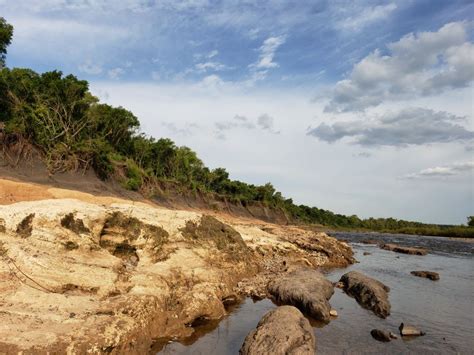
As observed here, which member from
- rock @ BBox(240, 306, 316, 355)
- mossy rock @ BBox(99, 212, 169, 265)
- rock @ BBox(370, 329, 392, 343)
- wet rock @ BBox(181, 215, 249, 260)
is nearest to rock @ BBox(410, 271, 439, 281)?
wet rock @ BBox(181, 215, 249, 260)

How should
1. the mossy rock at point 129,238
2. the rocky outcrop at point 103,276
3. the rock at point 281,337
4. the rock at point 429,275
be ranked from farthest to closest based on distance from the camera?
1. the rock at point 429,275
2. the mossy rock at point 129,238
3. the rock at point 281,337
4. the rocky outcrop at point 103,276

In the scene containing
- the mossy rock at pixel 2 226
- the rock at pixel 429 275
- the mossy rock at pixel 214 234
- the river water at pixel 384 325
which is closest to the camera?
the river water at pixel 384 325

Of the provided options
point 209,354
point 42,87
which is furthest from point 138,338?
point 42,87

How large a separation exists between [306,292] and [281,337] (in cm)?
479

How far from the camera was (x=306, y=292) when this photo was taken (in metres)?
13.4

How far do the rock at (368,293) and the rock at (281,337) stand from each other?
5.43 metres

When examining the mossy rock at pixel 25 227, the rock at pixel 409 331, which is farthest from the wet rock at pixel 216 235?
the rock at pixel 409 331

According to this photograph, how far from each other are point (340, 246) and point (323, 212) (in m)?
113

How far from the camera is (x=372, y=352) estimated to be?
9859 mm

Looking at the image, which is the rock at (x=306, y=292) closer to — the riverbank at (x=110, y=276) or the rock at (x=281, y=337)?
the riverbank at (x=110, y=276)

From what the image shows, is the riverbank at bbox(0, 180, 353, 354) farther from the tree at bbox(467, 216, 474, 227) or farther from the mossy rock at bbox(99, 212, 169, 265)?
the tree at bbox(467, 216, 474, 227)

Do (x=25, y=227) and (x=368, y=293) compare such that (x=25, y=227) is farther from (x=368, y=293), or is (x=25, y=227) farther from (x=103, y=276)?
(x=368, y=293)

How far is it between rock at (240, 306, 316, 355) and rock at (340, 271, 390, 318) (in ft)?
17.8

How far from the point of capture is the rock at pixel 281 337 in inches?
337
